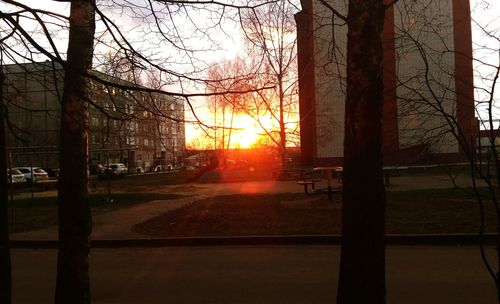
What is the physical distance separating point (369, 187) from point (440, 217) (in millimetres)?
10671

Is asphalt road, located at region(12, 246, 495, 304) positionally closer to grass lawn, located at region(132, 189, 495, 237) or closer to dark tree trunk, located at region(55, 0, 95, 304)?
grass lawn, located at region(132, 189, 495, 237)

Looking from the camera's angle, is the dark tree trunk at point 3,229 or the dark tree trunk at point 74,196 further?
the dark tree trunk at point 74,196

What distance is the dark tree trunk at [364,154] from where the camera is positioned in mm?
3717

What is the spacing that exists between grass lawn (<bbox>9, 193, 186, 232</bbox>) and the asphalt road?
195 inches

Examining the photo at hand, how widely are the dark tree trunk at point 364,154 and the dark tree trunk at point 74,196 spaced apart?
2.58 metres

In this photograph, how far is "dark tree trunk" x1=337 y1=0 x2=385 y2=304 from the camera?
372 centimetres

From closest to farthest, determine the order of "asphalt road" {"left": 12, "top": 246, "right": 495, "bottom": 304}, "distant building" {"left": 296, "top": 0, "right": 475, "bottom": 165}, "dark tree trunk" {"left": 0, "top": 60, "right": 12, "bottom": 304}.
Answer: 1. "distant building" {"left": 296, "top": 0, "right": 475, "bottom": 165}
2. "dark tree trunk" {"left": 0, "top": 60, "right": 12, "bottom": 304}
3. "asphalt road" {"left": 12, "top": 246, "right": 495, "bottom": 304}

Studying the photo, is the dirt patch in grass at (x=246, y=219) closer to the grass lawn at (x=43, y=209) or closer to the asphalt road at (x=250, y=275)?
the asphalt road at (x=250, y=275)

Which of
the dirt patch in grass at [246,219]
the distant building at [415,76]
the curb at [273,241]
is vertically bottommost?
the curb at [273,241]

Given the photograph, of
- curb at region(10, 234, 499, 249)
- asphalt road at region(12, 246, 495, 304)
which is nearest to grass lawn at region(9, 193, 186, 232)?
curb at region(10, 234, 499, 249)

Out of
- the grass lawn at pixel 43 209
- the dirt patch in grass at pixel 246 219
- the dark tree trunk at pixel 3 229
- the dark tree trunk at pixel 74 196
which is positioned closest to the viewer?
the dark tree trunk at pixel 3 229

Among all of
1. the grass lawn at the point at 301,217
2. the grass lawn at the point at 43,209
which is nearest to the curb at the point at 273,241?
the grass lawn at the point at 301,217

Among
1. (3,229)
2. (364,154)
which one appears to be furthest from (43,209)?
(364,154)

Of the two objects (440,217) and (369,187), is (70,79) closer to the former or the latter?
(369,187)
